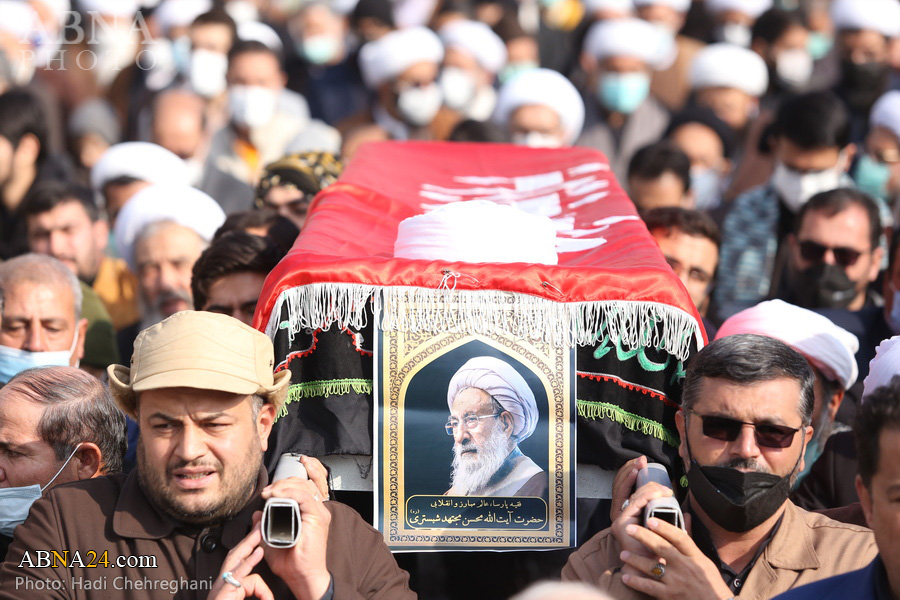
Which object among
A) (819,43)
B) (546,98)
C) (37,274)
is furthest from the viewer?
(819,43)

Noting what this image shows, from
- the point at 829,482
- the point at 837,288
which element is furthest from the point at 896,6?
the point at 829,482

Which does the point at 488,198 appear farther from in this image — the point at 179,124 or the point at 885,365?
the point at 179,124

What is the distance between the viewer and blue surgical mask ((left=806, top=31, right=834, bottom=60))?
31.8 ft

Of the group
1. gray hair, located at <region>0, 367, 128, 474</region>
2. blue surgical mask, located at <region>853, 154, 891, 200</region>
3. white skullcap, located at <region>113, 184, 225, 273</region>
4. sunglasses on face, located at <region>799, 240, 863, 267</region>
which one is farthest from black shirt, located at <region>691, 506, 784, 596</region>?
blue surgical mask, located at <region>853, 154, 891, 200</region>

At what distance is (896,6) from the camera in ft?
28.7

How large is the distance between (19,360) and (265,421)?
1.69 metres

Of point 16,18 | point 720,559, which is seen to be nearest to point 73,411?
point 720,559

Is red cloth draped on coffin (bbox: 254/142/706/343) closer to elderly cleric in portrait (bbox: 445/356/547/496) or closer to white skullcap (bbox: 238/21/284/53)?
elderly cleric in portrait (bbox: 445/356/547/496)

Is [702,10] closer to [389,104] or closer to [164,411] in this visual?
[389,104]

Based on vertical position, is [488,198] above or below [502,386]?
above

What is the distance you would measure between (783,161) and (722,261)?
779mm

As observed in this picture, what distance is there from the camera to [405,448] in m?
3.78

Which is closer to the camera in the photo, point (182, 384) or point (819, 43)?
point (182, 384)

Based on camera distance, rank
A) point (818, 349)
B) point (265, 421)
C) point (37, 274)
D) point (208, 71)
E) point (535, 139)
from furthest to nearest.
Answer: point (208, 71), point (535, 139), point (37, 274), point (818, 349), point (265, 421)
